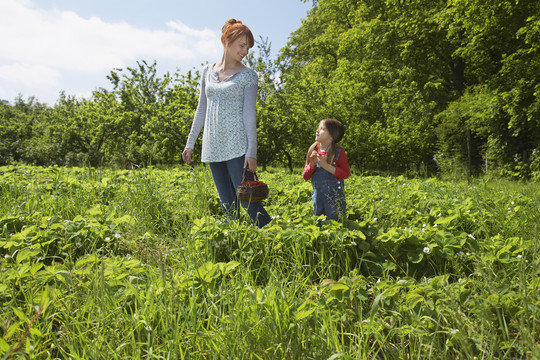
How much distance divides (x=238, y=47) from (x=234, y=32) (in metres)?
0.14

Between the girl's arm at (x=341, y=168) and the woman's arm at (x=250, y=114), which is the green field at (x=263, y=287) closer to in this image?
the girl's arm at (x=341, y=168)

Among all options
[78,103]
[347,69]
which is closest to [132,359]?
[347,69]

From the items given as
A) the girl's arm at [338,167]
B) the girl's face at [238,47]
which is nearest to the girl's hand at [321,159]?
the girl's arm at [338,167]

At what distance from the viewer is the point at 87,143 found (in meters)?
23.0

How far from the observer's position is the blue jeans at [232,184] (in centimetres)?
355

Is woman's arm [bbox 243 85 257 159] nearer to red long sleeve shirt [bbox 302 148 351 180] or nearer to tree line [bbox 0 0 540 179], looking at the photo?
red long sleeve shirt [bbox 302 148 351 180]

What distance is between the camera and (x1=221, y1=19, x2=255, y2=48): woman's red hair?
11.1 feet

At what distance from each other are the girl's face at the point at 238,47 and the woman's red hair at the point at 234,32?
0.03m

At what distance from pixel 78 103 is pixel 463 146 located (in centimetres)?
2786

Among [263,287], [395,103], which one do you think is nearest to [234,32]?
[263,287]

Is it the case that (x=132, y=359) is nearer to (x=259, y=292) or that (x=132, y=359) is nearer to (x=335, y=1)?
Answer: (x=259, y=292)

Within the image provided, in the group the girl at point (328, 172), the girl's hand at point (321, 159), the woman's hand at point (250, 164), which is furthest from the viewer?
the girl at point (328, 172)

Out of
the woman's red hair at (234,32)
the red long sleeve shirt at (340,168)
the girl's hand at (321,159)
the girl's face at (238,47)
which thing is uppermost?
the woman's red hair at (234,32)

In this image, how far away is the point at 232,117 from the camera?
3.52 m
